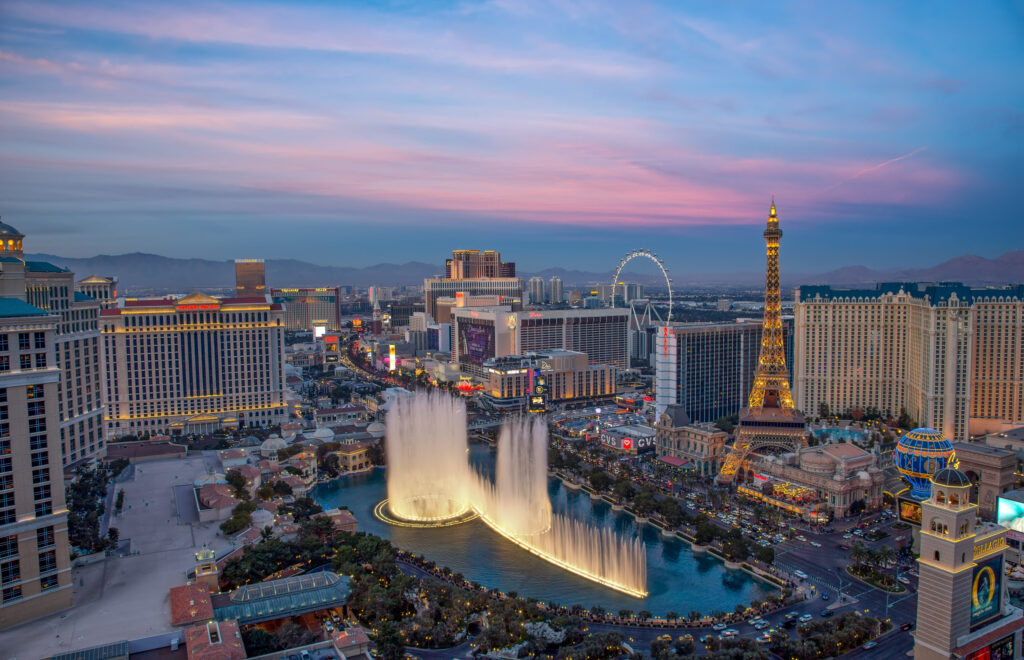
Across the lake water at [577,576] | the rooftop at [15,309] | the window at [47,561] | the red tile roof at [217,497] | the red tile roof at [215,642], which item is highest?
the rooftop at [15,309]

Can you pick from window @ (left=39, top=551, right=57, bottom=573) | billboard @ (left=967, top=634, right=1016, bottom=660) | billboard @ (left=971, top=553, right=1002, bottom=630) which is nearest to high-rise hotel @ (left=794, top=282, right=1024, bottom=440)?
billboard @ (left=967, top=634, right=1016, bottom=660)

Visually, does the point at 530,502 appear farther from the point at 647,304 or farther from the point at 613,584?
the point at 647,304

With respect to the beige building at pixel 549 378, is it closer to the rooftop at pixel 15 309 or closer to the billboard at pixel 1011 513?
the billboard at pixel 1011 513

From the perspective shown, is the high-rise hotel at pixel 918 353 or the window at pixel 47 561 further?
the high-rise hotel at pixel 918 353

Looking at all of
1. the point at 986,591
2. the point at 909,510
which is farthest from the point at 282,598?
Result: the point at 909,510

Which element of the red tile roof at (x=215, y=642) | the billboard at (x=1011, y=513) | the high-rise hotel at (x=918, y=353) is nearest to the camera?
the red tile roof at (x=215, y=642)

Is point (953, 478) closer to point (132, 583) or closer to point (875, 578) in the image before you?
point (875, 578)

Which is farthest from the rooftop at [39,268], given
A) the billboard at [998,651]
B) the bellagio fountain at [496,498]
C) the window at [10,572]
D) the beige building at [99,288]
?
the billboard at [998,651]

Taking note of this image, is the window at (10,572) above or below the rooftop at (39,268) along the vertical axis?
below
